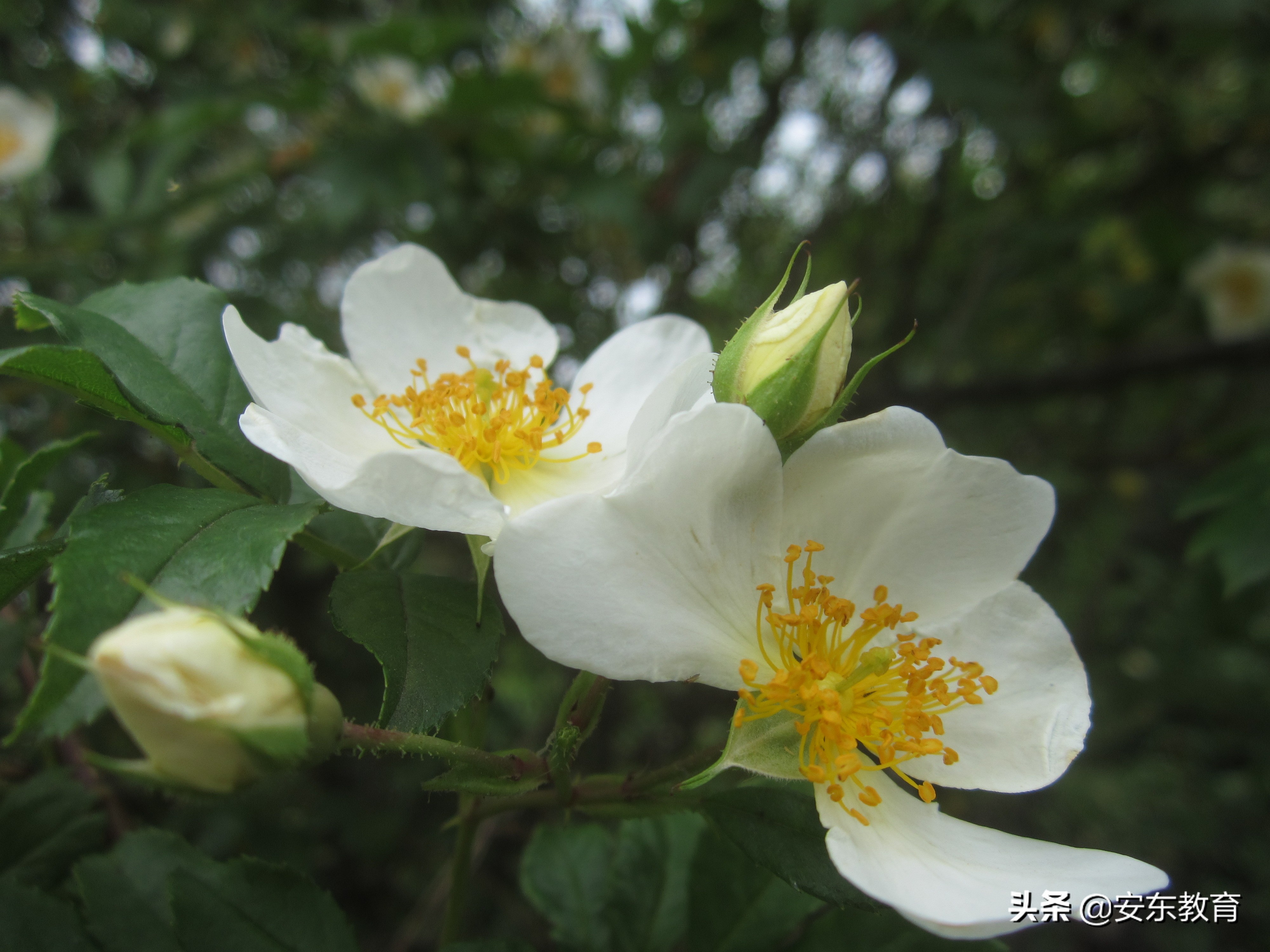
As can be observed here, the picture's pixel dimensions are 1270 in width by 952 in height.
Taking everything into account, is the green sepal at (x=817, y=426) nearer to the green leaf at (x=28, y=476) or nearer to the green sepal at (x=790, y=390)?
the green sepal at (x=790, y=390)

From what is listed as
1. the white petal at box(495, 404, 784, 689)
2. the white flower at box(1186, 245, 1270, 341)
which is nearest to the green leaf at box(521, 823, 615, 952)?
the white petal at box(495, 404, 784, 689)

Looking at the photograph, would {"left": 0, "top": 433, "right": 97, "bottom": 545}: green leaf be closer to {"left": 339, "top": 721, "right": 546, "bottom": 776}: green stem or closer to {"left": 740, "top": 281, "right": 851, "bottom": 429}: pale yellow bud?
{"left": 339, "top": 721, "right": 546, "bottom": 776}: green stem

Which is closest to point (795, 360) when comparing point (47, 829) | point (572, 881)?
point (572, 881)

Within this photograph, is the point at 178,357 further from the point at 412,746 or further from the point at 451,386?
the point at 412,746

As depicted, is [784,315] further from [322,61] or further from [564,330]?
[322,61]

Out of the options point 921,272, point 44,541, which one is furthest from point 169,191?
point 921,272

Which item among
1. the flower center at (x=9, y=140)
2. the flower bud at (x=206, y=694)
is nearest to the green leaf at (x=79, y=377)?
the flower bud at (x=206, y=694)

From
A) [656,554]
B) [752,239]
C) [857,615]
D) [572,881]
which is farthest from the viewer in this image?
[752,239]
